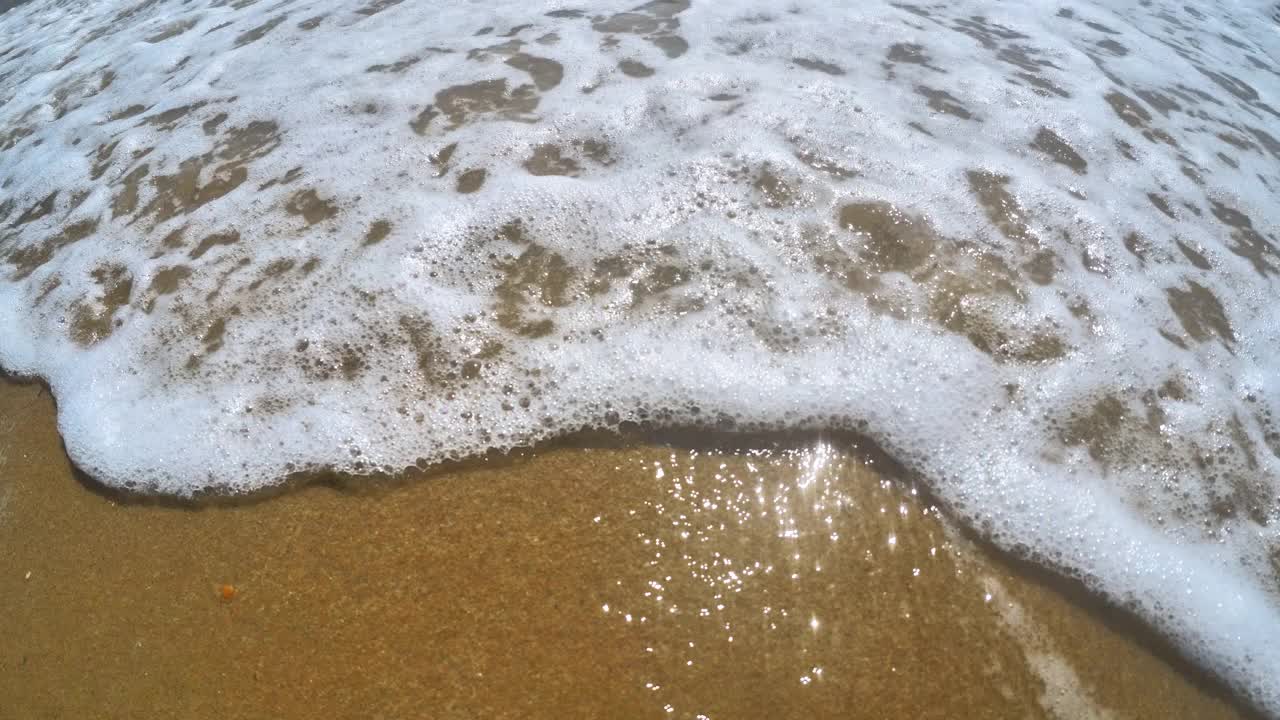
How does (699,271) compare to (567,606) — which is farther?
(699,271)

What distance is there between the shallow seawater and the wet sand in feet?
0.44

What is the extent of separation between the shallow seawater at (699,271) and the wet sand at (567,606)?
0.14m

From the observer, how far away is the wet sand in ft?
5.24

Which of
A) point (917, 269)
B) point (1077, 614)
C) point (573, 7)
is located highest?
point (573, 7)

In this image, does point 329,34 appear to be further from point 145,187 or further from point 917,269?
point 917,269

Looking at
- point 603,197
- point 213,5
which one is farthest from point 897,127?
point 213,5

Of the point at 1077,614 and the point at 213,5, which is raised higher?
the point at 213,5

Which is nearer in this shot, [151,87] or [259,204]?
[259,204]

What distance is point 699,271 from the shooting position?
97.7 inches

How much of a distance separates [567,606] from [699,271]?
1207 millimetres

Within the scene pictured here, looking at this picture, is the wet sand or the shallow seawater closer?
the wet sand

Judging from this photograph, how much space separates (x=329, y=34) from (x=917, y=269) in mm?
3507

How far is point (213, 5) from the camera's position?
17.3 feet

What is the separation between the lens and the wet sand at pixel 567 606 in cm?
160
